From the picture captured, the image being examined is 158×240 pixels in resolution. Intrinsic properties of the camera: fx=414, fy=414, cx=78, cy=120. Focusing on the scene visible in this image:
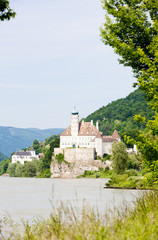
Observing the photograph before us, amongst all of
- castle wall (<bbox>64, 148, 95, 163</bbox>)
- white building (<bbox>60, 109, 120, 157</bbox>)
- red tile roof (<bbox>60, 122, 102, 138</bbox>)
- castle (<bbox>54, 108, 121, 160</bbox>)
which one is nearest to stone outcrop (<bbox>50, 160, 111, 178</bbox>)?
castle wall (<bbox>64, 148, 95, 163</bbox>)

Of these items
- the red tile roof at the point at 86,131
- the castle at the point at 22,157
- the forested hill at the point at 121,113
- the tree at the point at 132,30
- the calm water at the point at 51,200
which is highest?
the forested hill at the point at 121,113

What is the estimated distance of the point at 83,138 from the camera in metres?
109

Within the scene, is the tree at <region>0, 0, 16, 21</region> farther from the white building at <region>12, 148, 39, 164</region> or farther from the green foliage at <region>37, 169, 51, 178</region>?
the white building at <region>12, 148, 39, 164</region>

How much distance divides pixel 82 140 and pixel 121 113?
183ft

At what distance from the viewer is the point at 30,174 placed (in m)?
118

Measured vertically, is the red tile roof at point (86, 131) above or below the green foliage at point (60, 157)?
above

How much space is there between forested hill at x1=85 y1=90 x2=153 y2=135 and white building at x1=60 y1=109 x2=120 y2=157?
38837mm

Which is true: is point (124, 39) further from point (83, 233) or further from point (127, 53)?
point (83, 233)

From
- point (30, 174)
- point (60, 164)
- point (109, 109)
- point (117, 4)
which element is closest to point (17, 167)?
point (30, 174)

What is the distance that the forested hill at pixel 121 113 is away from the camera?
15112 centimetres

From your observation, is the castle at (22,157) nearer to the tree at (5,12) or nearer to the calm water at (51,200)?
the calm water at (51,200)

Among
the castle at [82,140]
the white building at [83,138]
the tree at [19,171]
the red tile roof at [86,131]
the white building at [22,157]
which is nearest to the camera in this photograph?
the castle at [82,140]

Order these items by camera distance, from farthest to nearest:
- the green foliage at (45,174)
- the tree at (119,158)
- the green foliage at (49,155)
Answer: the green foliage at (49,155) → the green foliage at (45,174) → the tree at (119,158)

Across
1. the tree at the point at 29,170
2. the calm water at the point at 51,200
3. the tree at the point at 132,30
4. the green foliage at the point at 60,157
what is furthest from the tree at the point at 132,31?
the tree at the point at 29,170
